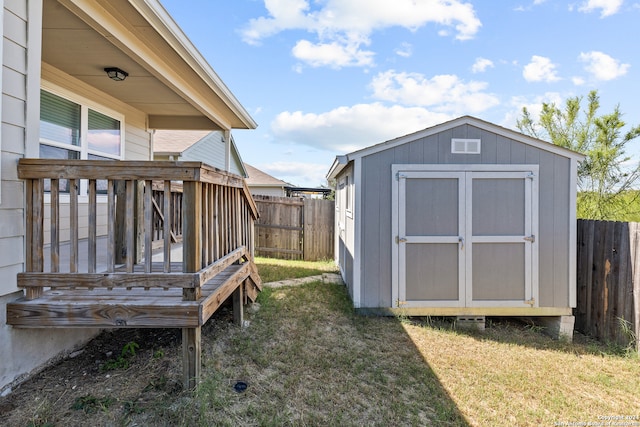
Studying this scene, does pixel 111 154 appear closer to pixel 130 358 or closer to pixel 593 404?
pixel 130 358

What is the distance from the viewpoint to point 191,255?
2305mm

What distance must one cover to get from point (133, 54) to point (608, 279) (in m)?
6.33

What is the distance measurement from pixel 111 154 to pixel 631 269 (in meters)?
7.27

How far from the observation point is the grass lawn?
2363 mm

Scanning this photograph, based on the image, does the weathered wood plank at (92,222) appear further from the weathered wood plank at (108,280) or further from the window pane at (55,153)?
the window pane at (55,153)

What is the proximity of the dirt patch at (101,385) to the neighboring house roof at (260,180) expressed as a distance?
15.2 metres

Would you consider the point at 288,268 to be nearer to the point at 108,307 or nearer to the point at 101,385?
the point at 101,385

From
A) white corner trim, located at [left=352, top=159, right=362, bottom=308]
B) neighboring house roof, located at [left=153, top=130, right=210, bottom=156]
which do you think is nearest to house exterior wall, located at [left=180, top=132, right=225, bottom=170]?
neighboring house roof, located at [left=153, top=130, right=210, bottom=156]

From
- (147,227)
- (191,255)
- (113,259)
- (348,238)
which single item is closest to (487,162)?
(348,238)

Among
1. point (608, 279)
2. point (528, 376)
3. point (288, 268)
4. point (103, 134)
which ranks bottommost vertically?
point (528, 376)

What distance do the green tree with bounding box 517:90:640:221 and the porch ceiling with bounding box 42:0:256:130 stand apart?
7.19 meters

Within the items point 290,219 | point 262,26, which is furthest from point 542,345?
point 262,26

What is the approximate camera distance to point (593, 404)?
9.41ft

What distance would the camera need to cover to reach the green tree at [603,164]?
6.46 meters
